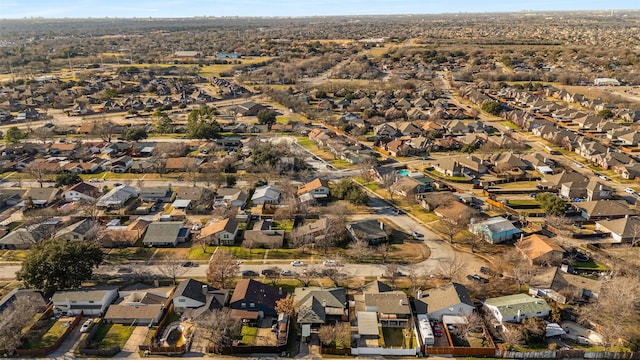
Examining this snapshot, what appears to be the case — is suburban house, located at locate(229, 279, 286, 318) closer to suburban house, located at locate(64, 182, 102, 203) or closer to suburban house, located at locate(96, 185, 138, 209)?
suburban house, located at locate(96, 185, 138, 209)

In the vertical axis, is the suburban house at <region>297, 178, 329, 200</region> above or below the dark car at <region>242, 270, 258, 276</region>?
above

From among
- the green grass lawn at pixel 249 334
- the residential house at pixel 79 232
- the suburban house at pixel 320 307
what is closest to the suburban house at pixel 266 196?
the residential house at pixel 79 232

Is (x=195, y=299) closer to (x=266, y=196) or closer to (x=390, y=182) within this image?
(x=266, y=196)

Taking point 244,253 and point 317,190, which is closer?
point 244,253

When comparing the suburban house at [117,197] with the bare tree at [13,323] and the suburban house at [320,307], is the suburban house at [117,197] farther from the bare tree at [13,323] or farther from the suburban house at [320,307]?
the suburban house at [320,307]

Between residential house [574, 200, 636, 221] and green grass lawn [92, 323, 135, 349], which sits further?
residential house [574, 200, 636, 221]

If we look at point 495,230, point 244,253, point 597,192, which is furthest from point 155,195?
point 597,192

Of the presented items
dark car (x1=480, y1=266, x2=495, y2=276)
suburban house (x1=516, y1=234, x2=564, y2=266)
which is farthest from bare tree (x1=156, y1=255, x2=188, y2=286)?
suburban house (x1=516, y1=234, x2=564, y2=266)
